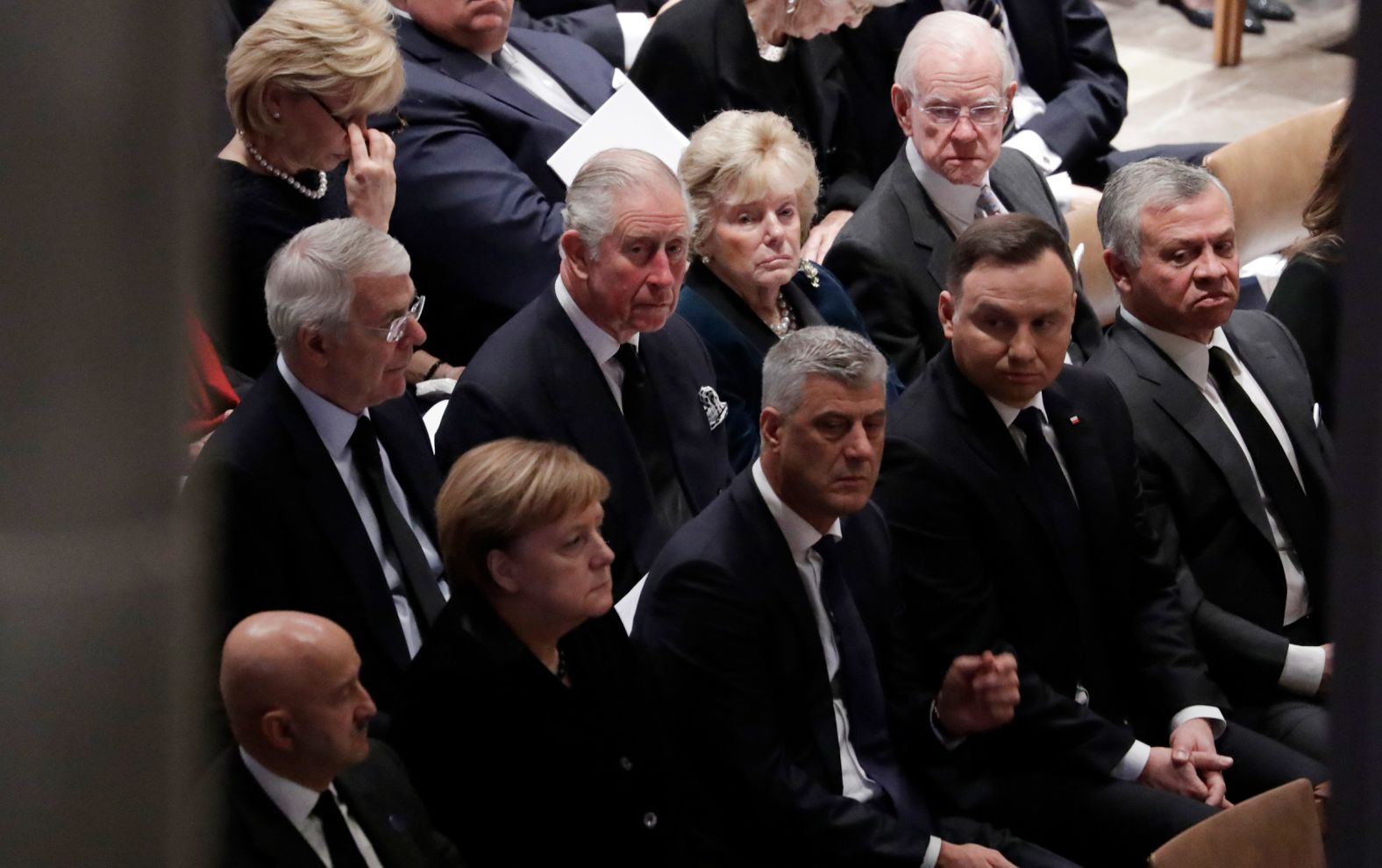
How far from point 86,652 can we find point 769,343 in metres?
2.55

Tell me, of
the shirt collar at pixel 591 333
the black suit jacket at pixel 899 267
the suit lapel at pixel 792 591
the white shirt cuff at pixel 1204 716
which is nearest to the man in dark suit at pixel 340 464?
the shirt collar at pixel 591 333

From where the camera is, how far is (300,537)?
207cm

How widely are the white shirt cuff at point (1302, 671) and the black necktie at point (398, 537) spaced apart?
1.34 m

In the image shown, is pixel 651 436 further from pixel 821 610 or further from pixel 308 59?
pixel 308 59

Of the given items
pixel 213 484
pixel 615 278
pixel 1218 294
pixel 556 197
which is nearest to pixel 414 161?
pixel 556 197

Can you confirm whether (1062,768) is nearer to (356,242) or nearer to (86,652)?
(356,242)

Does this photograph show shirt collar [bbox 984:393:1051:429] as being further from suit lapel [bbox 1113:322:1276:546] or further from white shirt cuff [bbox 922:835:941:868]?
white shirt cuff [bbox 922:835:941:868]

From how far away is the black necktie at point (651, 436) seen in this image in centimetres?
248

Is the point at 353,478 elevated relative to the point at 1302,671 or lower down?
elevated

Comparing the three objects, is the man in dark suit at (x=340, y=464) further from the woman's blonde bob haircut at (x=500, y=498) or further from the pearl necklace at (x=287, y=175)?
the pearl necklace at (x=287, y=175)

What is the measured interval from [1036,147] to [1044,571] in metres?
1.76

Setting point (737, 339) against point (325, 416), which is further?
point (737, 339)

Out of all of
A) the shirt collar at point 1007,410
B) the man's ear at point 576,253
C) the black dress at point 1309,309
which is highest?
the man's ear at point 576,253

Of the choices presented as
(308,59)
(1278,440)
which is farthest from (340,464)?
(1278,440)
